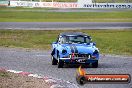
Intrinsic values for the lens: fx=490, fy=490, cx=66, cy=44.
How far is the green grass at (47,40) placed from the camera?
93.4ft

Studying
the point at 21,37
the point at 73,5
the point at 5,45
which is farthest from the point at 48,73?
the point at 73,5

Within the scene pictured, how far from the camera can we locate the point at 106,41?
32.6m

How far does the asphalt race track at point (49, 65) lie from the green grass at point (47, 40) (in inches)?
122

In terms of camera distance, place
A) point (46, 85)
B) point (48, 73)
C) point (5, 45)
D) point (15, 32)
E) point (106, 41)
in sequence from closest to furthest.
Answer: point (46, 85) → point (48, 73) → point (5, 45) → point (106, 41) → point (15, 32)

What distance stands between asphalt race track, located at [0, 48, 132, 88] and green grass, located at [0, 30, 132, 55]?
3092mm

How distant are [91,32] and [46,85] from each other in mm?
26583

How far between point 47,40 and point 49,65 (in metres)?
13.8

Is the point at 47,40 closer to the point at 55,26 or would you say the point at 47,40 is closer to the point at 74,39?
the point at 55,26

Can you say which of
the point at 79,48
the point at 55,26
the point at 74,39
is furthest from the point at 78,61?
the point at 55,26

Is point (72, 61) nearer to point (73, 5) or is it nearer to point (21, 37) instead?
point (21, 37)

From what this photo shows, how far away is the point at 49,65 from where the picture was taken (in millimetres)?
19906

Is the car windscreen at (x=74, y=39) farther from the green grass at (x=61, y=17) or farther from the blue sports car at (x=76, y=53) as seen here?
the green grass at (x=61, y=17)

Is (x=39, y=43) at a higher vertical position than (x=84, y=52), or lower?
lower

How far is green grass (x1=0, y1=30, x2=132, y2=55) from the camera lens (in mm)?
28466
